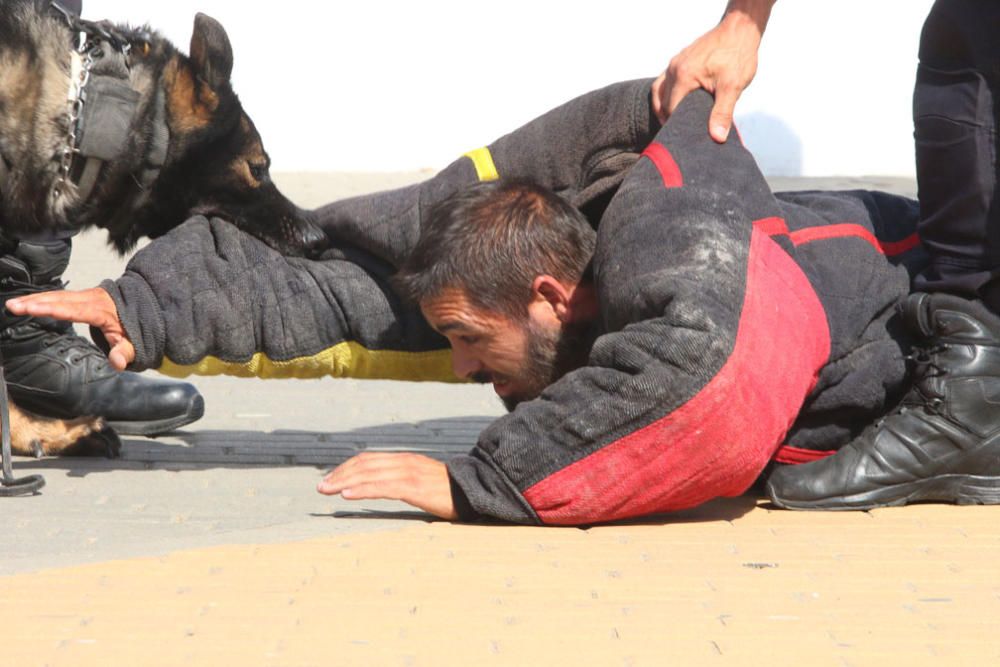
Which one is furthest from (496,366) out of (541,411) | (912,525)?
(912,525)

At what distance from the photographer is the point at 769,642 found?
7.74ft

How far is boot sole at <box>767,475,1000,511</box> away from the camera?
339 cm

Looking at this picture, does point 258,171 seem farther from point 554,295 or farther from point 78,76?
point 554,295

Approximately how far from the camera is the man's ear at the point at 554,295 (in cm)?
338

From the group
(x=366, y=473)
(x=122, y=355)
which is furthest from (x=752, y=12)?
(x=122, y=355)

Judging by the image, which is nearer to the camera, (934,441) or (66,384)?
(934,441)

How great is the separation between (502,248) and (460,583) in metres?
0.96

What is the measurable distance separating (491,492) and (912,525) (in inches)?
39.2

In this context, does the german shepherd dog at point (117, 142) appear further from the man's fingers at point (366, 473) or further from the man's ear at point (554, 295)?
the man's fingers at point (366, 473)

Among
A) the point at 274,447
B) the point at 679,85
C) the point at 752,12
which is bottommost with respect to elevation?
the point at 274,447

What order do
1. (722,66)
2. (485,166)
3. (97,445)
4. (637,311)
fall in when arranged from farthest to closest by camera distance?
(97,445) → (485,166) → (722,66) → (637,311)

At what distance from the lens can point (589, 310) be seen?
346 cm

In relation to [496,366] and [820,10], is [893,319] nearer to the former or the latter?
[496,366]

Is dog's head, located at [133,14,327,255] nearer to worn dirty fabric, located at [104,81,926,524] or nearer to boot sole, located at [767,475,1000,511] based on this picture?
worn dirty fabric, located at [104,81,926,524]
